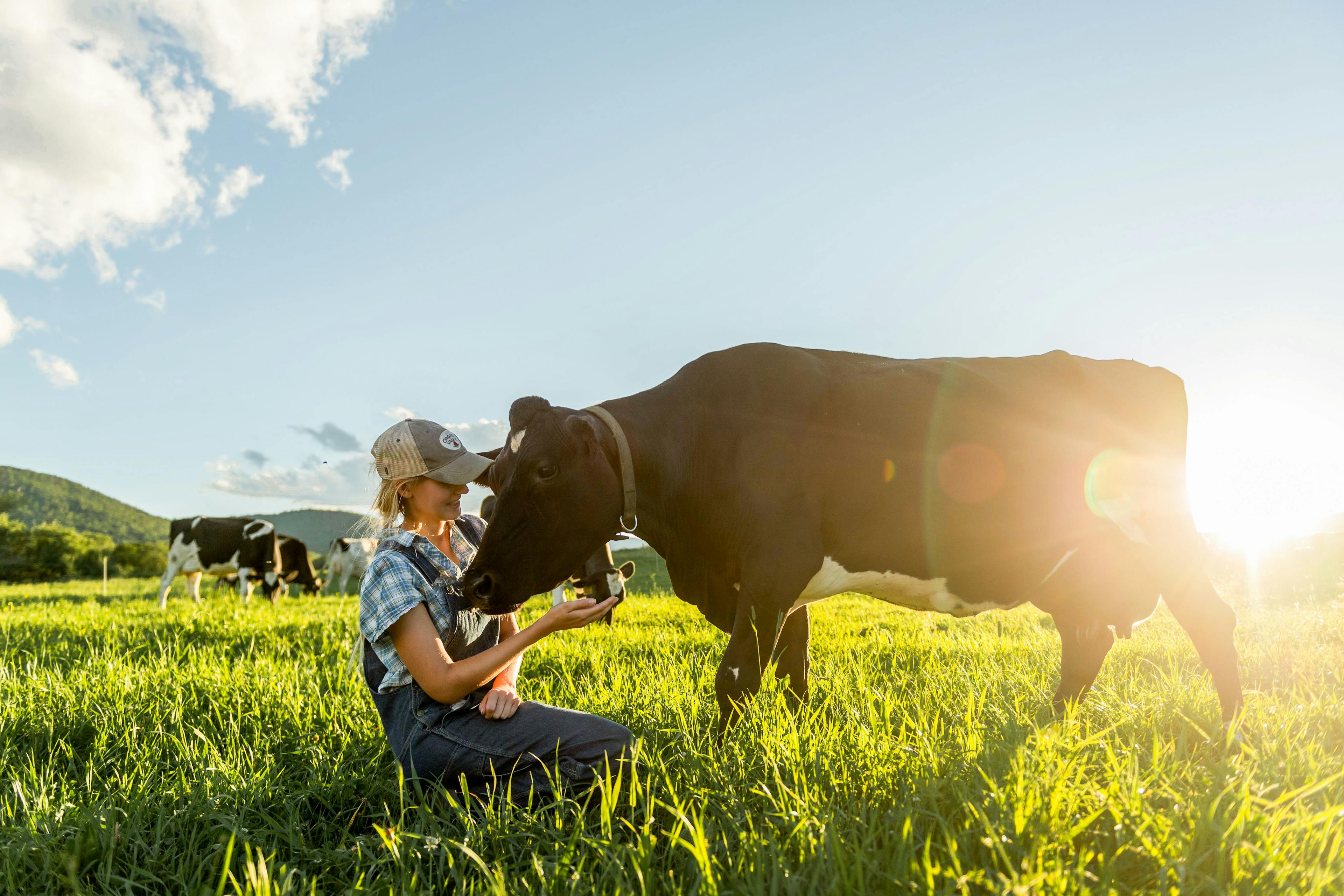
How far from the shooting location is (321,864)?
2.86m

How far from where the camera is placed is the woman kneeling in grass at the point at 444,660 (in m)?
3.04

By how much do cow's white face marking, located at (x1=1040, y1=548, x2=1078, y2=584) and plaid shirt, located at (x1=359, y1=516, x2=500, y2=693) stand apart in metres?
3.41

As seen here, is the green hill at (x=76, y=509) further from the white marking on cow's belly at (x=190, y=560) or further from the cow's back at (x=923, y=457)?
the cow's back at (x=923, y=457)

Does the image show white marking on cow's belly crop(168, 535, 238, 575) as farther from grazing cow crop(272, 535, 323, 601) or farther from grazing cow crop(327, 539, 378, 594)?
grazing cow crop(327, 539, 378, 594)

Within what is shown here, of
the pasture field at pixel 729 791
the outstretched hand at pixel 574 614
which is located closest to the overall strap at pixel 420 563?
the outstretched hand at pixel 574 614

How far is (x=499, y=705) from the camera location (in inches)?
128

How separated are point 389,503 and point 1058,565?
4.02 m

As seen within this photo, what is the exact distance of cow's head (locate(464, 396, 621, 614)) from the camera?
3721mm

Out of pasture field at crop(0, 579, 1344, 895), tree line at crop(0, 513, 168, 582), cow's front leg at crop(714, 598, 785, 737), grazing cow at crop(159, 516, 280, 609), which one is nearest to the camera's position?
pasture field at crop(0, 579, 1344, 895)

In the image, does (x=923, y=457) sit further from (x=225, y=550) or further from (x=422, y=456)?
(x=225, y=550)

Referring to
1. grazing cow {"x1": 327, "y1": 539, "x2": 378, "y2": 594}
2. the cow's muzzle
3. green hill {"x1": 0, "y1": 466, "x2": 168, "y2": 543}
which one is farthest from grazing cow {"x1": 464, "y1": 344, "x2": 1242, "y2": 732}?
green hill {"x1": 0, "y1": 466, "x2": 168, "y2": 543}

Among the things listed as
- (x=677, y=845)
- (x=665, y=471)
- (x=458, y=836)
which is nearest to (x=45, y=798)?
(x=458, y=836)

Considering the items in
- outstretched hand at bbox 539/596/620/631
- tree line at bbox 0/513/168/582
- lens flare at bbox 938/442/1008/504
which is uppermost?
lens flare at bbox 938/442/1008/504

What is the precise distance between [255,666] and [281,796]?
329 cm
